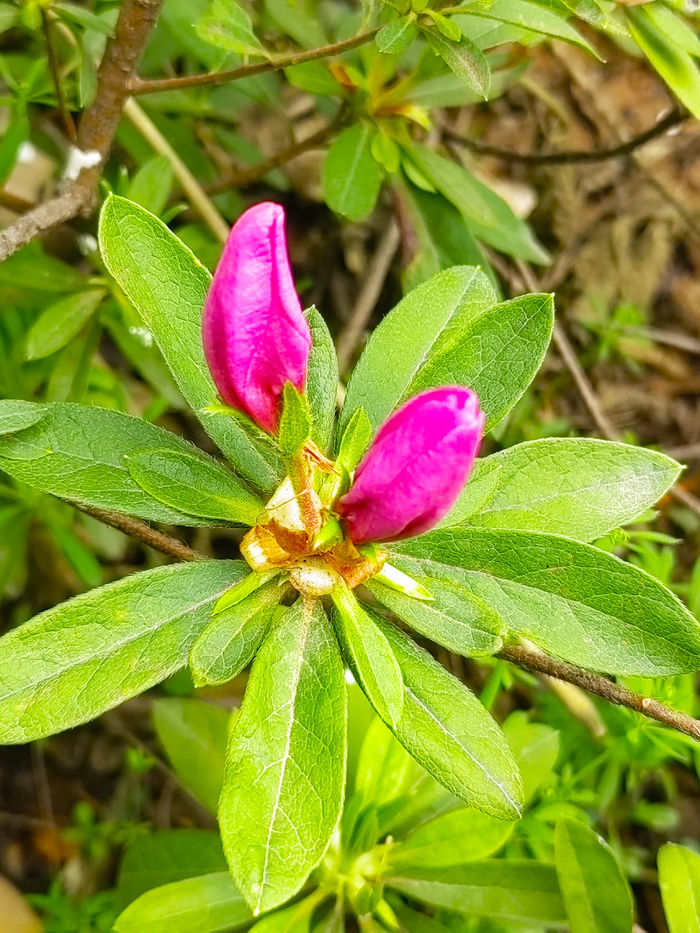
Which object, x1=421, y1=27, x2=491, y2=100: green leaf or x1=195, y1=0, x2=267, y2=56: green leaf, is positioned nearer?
x1=421, y1=27, x2=491, y2=100: green leaf

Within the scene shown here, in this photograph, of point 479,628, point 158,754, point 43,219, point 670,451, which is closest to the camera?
point 479,628

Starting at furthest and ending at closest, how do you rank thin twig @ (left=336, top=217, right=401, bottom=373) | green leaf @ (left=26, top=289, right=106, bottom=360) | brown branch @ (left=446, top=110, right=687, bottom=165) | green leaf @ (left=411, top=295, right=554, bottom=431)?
thin twig @ (left=336, top=217, right=401, bottom=373), brown branch @ (left=446, top=110, right=687, bottom=165), green leaf @ (left=26, top=289, right=106, bottom=360), green leaf @ (left=411, top=295, right=554, bottom=431)

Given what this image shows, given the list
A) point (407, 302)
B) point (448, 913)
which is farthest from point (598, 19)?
point (448, 913)

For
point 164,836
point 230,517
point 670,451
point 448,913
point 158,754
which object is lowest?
point 158,754

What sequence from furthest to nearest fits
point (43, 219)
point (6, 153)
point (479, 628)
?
point (6, 153)
point (43, 219)
point (479, 628)

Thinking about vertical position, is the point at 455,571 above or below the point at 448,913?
above

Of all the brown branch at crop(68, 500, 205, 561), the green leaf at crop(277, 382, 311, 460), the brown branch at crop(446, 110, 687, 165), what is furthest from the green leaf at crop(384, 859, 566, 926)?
the brown branch at crop(446, 110, 687, 165)

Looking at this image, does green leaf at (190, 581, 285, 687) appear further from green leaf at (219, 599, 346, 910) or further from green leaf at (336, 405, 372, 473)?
green leaf at (336, 405, 372, 473)

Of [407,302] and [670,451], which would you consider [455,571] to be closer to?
[407,302]
